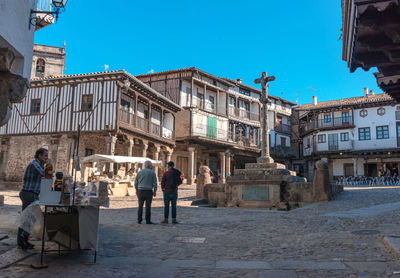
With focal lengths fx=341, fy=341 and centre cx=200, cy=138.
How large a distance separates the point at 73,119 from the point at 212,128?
12.7 m

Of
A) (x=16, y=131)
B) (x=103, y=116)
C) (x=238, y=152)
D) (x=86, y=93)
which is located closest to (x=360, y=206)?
(x=103, y=116)

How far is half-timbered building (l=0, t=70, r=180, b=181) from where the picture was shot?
61.1 feet

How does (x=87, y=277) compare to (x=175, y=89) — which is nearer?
(x=87, y=277)

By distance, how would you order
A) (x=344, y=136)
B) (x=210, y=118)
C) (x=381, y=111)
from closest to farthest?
(x=210, y=118) → (x=381, y=111) → (x=344, y=136)

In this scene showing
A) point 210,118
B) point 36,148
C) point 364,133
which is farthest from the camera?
point 364,133

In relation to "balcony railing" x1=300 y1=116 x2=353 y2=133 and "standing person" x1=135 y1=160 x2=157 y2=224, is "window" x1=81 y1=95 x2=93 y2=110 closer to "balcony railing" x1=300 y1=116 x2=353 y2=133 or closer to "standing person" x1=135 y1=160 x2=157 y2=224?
"standing person" x1=135 y1=160 x2=157 y2=224

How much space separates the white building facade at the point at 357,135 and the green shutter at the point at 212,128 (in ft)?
44.1

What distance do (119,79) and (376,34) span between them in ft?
53.7

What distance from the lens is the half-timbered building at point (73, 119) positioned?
18.6 metres

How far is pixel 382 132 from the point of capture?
1336 inches

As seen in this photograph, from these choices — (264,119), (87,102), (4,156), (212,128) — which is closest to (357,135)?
(212,128)

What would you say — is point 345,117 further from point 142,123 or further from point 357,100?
point 142,123

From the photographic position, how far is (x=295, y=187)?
11836 millimetres

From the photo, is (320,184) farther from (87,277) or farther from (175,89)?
(175,89)
